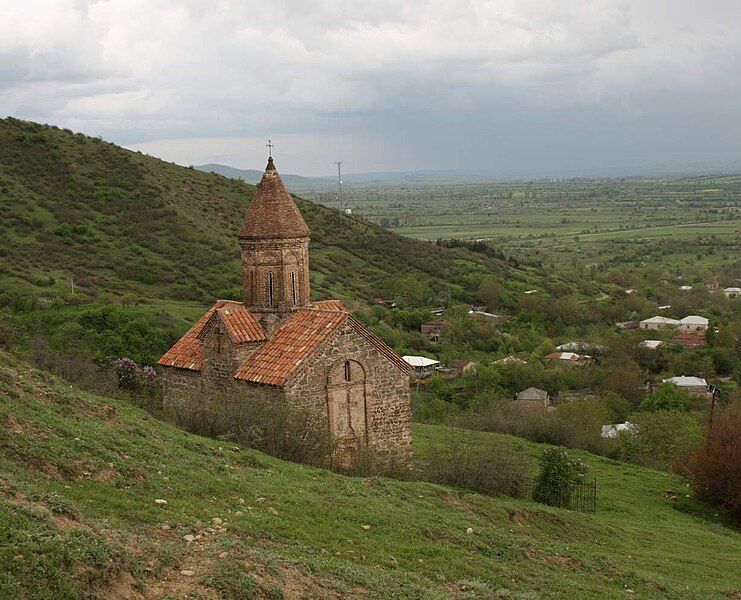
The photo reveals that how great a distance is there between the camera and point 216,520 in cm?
1031

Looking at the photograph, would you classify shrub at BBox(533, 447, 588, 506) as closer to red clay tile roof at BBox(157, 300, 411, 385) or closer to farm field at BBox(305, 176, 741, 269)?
red clay tile roof at BBox(157, 300, 411, 385)

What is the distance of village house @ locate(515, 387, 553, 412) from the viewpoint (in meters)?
38.6

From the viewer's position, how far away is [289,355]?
17.8 metres

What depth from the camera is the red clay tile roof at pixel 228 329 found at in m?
18.8

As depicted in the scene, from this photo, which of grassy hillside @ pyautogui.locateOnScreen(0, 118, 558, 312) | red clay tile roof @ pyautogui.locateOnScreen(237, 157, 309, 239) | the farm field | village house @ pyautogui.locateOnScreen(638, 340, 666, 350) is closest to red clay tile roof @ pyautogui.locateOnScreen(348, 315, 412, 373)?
red clay tile roof @ pyautogui.locateOnScreen(237, 157, 309, 239)

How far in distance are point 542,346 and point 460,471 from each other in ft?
124

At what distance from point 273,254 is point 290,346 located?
2.35 meters

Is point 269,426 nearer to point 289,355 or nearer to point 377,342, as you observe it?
point 289,355

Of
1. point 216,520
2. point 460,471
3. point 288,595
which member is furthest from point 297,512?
point 460,471

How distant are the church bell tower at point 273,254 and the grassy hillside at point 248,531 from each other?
14.2ft

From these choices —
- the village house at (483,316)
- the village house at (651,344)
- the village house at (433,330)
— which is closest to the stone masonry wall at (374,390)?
the village house at (433,330)

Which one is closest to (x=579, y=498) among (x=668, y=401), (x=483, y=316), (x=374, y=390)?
(x=374, y=390)

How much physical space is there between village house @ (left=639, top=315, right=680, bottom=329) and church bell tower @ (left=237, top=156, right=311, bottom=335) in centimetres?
4819

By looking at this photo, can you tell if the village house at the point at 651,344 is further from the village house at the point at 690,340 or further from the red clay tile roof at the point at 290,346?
the red clay tile roof at the point at 290,346
